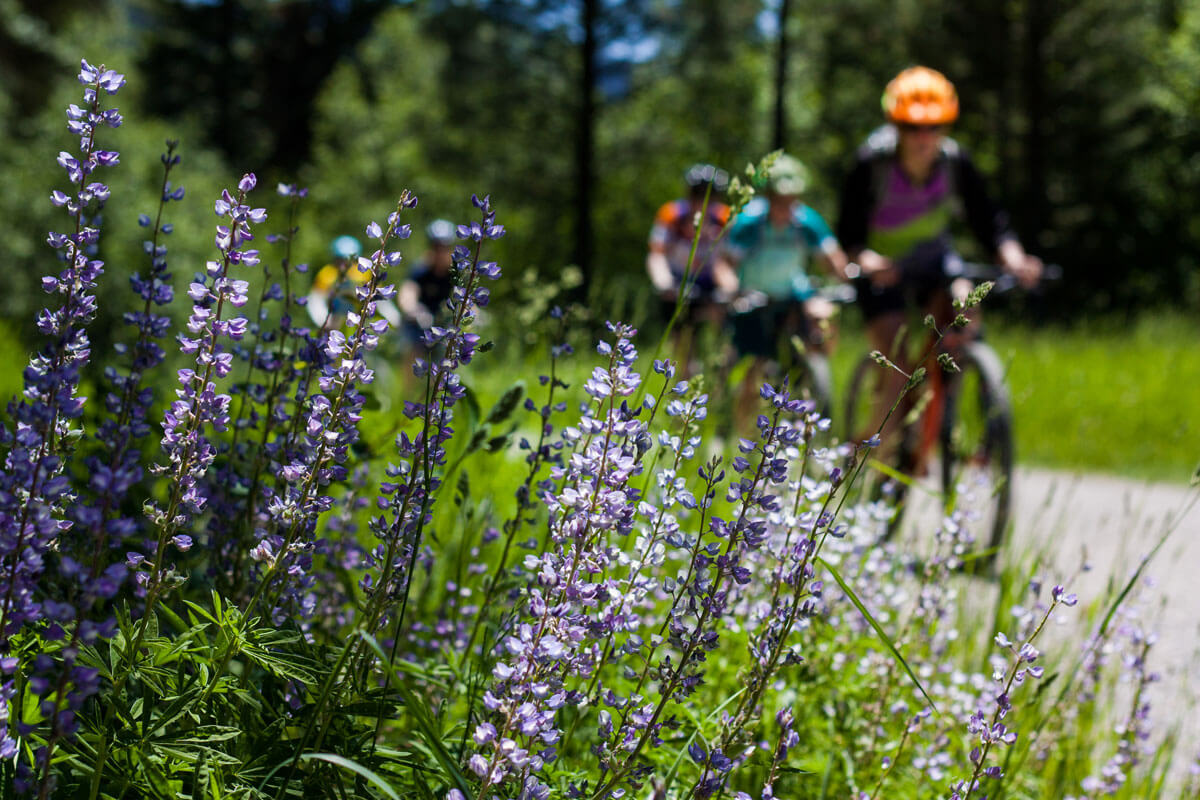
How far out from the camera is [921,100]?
5707mm

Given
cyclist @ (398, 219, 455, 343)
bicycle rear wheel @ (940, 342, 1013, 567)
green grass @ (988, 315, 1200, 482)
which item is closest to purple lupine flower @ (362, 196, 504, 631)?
bicycle rear wheel @ (940, 342, 1013, 567)

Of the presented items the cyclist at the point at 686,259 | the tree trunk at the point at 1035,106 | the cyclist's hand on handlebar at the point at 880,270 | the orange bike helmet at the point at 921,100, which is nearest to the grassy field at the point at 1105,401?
the cyclist at the point at 686,259

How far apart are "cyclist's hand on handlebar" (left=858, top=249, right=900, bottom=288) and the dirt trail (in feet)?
4.17

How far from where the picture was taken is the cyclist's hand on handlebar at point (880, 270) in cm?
591

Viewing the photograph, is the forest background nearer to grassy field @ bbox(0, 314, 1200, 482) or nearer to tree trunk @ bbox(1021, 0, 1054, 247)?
tree trunk @ bbox(1021, 0, 1054, 247)

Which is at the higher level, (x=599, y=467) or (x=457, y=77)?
(x=457, y=77)

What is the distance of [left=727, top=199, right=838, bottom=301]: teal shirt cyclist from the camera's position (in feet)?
28.7

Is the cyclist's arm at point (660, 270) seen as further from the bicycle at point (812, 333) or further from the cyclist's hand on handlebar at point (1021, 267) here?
the cyclist's hand on handlebar at point (1021, 267)

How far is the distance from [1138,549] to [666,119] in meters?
27.2

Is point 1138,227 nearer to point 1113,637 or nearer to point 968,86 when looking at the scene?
point 968,86

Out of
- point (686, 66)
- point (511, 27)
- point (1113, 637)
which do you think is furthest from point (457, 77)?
point (1113, 637)

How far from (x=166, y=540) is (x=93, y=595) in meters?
0.38

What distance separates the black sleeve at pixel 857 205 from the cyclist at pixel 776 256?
2.16 m

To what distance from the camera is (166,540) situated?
137cm
